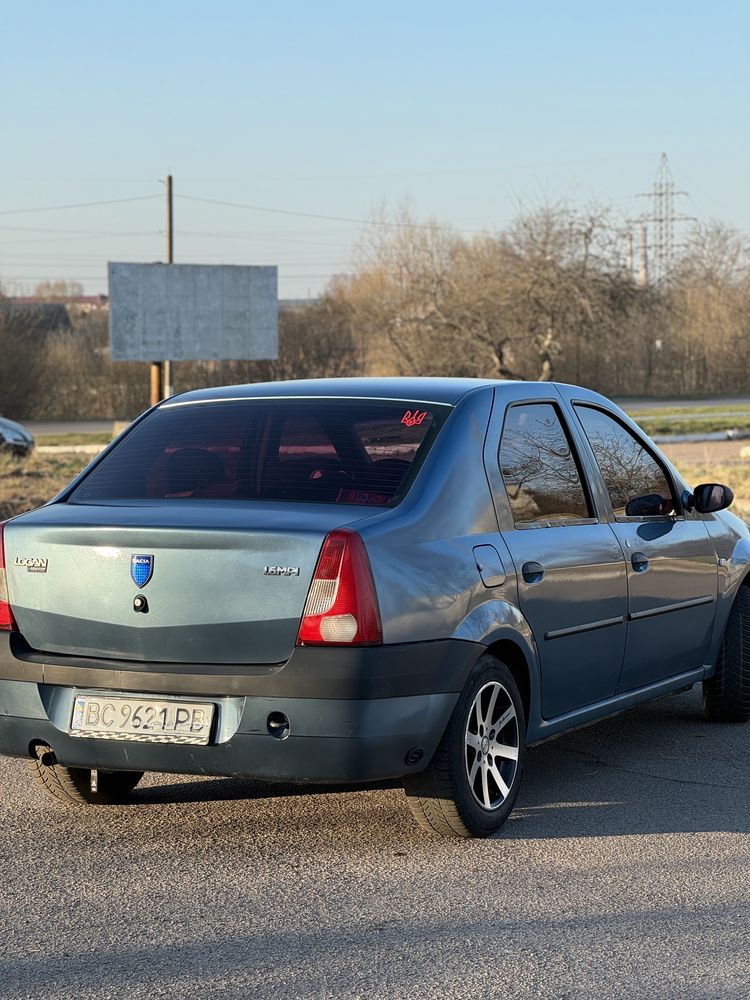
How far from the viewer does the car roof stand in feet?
19.3

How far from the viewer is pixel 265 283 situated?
45.3 m

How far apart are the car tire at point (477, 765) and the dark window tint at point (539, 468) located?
690 millimetres

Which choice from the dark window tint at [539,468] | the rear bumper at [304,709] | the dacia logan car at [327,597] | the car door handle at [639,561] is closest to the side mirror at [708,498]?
the car door handle at [639,561]

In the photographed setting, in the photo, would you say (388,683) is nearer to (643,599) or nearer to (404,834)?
(404,834)

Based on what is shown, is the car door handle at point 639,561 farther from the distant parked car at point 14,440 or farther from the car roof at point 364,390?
the distant parked car at point 14,440

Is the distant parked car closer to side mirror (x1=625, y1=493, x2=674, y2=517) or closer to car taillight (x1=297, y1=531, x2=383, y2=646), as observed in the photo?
side mirror (x1=625, y1=493, x2=674, y2=517)

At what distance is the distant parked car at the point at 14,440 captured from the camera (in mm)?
30578

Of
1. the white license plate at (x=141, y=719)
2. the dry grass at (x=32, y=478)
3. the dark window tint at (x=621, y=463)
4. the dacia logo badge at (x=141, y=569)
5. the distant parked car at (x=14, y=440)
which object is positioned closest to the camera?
the white license plate at (x=141, y=719)

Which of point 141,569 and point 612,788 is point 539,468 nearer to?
point 612,788

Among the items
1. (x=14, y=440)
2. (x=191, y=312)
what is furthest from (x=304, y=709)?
(x=191, y=312)

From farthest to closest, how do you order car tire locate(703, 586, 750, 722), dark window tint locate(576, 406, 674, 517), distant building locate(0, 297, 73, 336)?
distant building locate(0, 297, 73, 336) → car tire locate(703, 586, 750, 722) → dark window tint locate(576, 406, 674, 517)

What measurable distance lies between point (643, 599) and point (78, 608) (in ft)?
8.16

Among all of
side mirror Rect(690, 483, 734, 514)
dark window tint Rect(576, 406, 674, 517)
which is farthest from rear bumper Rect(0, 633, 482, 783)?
side mirror Rect(690, 483, 734, 514)

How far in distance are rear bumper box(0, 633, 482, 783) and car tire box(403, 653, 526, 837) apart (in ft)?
0.32
